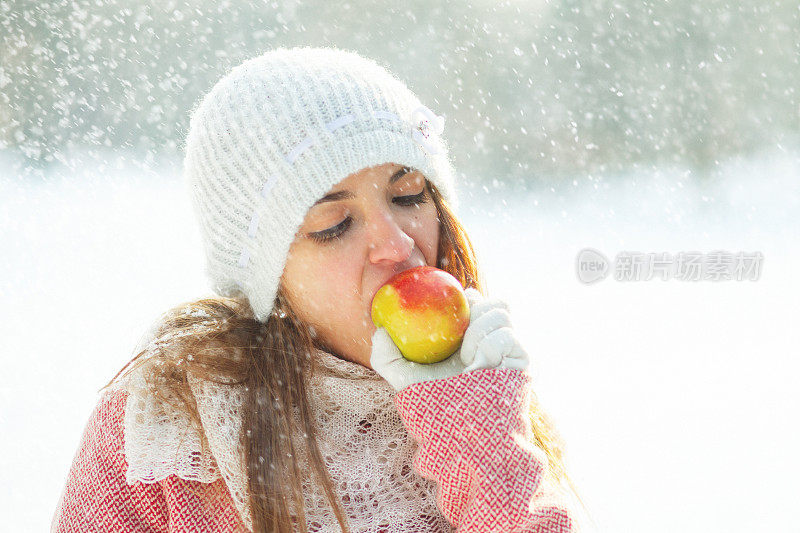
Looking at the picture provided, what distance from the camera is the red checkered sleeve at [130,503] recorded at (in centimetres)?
142

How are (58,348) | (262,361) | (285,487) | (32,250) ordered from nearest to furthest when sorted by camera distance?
1. (285,487)
2. (262,361)
3. (58,348)
4. (32,250)

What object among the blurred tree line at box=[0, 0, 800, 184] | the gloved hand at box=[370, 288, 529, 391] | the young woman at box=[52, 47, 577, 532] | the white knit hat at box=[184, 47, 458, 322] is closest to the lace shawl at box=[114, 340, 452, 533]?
the young woman at box=[52, 47, 577, 532]

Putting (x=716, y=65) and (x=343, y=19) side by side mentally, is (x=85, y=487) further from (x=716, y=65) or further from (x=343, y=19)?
(x=716, y=65)

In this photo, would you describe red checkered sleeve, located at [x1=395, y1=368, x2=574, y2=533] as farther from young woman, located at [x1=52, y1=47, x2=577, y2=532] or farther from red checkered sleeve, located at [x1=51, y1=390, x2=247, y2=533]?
red checkered sleeve, located at [x1=51, y1=390, x2=247, y2=533]

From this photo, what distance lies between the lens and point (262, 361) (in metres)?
1.57

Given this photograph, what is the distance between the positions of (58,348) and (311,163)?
2.77 metres

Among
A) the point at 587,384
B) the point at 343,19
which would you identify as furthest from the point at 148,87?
the point at 587,384

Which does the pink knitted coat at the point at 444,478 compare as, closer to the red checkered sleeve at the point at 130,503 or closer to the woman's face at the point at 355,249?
the red checkered sleeve at the point at 130,503

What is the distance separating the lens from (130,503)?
145 cm

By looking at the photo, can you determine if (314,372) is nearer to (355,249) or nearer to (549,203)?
(355,249)

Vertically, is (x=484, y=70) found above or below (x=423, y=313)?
above

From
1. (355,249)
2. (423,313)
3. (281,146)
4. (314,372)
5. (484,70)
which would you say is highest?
(484,70)

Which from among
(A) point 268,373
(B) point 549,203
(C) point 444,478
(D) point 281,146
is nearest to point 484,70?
(B) point 549,203

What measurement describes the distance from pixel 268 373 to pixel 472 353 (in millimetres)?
417
